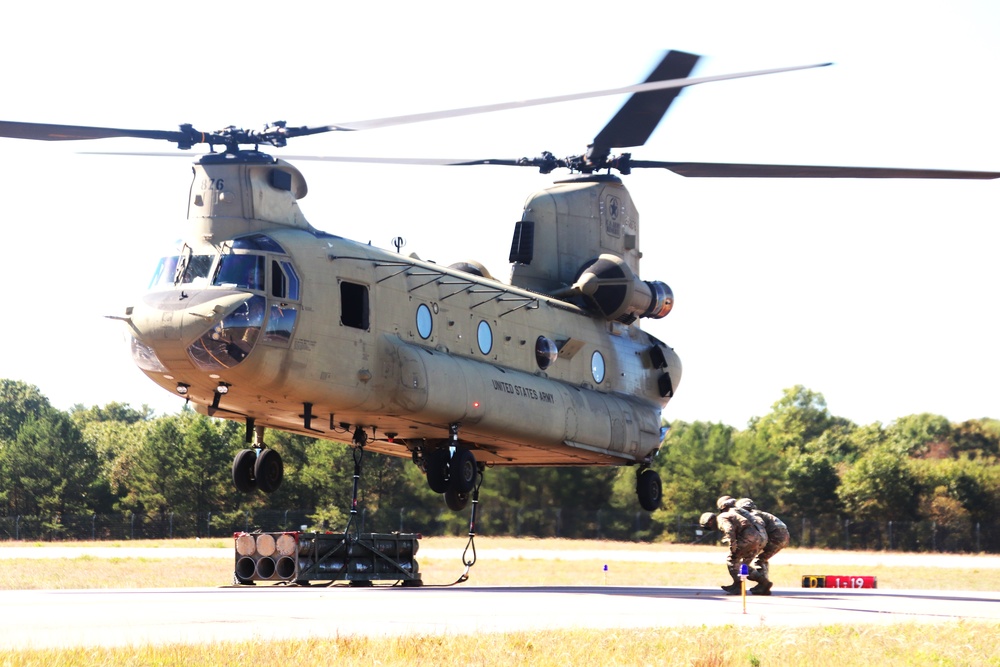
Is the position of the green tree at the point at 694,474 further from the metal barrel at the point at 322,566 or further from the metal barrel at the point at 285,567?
the metal barrel at the point at 285,567

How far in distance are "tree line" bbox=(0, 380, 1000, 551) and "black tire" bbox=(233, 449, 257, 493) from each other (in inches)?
1403

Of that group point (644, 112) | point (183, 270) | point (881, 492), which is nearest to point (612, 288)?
point (644, 112)

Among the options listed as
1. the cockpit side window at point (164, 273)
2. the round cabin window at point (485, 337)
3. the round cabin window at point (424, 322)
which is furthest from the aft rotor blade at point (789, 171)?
the cockpit side window at point (164, 273)

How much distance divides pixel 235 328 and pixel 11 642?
9.09 metres

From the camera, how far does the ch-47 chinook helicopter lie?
2150 centimetres

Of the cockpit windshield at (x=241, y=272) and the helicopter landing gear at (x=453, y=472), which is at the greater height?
the cockpit windshield at (x=241, y=272)

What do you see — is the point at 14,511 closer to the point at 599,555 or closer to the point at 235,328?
the point at 599,555

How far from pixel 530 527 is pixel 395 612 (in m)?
52.9

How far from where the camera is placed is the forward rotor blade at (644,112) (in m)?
29.8

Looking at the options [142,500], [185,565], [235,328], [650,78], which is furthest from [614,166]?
[142,500]

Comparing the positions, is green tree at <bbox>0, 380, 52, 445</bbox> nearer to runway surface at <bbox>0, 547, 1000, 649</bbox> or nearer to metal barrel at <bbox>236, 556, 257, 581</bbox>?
metal barrel at <bbox>236, 556, 257, 581</bbox>

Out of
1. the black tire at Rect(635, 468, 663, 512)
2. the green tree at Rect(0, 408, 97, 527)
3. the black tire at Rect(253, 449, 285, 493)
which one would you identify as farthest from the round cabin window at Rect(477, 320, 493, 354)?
the green tree at Rect(0, 408, 97, 527)

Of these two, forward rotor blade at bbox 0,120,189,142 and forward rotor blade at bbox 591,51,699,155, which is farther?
forward rotor blade at bbox 591,51,699,155

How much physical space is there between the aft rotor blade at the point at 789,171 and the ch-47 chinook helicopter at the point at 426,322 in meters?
0.06
